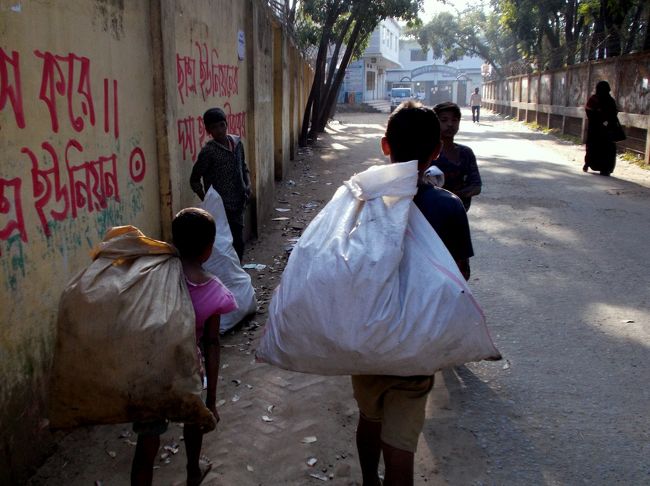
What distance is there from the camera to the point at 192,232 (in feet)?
7.80

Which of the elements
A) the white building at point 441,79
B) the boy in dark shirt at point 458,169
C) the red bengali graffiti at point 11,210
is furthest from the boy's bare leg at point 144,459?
the white building at point 441,79

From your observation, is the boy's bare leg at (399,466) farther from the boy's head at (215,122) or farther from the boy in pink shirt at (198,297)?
the boy's head at (215,122)

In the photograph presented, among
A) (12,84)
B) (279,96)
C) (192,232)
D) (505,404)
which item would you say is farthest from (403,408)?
(279,96)

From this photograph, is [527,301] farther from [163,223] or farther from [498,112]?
[498,112]

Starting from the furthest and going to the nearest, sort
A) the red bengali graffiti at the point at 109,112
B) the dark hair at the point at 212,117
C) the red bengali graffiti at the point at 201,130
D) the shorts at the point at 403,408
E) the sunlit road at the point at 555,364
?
the red bengali graffiti at the point at 201,130 → the dark hair at the point at 212,117 → the red bengali graffiti at the point at 109,112 → the sunlit road at the point at 555,364 → the shorts at the point at 403,408

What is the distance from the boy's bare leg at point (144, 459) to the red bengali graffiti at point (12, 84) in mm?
1360

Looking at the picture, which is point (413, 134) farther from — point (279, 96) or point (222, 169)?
point (279, 96)

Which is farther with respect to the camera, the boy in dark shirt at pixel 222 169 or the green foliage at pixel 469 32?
the green foliage at pixel 469 32

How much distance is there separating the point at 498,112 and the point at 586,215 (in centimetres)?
3592

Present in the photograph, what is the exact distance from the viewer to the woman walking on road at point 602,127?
1123 cm

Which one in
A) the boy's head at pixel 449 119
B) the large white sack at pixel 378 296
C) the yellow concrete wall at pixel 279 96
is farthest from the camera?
the yellow concrete wall at pixel 279 96

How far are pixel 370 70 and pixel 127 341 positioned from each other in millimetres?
52183

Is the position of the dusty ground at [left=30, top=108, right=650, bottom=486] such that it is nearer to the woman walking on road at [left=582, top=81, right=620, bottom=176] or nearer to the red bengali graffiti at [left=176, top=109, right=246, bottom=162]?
the red bengali graffiti at [left=176, top=109, right=246, bottom=162]

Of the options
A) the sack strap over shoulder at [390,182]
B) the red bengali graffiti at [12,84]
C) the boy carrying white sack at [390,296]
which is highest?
the red bengali graffiti at [12,84]
